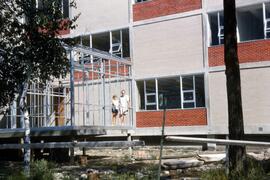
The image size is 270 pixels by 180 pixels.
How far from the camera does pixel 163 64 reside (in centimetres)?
2505

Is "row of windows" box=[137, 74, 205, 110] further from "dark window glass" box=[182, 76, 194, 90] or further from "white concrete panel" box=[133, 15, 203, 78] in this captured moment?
"white concrete panel" box=[133, 15, 203, 78]

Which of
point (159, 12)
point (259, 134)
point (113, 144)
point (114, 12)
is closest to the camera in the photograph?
point (113, 144)

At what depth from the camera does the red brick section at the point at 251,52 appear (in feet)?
73.2

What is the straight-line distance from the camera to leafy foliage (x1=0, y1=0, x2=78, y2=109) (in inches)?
455

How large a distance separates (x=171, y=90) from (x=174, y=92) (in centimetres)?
25

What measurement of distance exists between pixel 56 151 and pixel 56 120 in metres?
4.82

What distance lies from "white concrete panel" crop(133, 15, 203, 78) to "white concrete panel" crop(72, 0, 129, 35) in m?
1.46

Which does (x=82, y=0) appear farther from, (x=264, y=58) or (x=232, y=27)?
(x=232, y=27)

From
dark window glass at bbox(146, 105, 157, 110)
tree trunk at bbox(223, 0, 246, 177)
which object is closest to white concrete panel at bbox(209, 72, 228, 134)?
dark window glass at bbox(146, 105, 157, 110)

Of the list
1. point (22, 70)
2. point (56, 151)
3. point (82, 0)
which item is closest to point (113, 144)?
point (22, 70)

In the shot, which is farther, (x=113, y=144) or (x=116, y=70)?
(x=116, y=70)

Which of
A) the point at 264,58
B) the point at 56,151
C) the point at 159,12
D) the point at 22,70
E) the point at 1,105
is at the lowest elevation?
the point at 56,151

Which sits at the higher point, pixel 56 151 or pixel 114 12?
pixel 114 12

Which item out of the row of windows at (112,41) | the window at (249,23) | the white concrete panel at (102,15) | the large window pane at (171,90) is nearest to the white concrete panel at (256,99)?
the window at (249,23)
